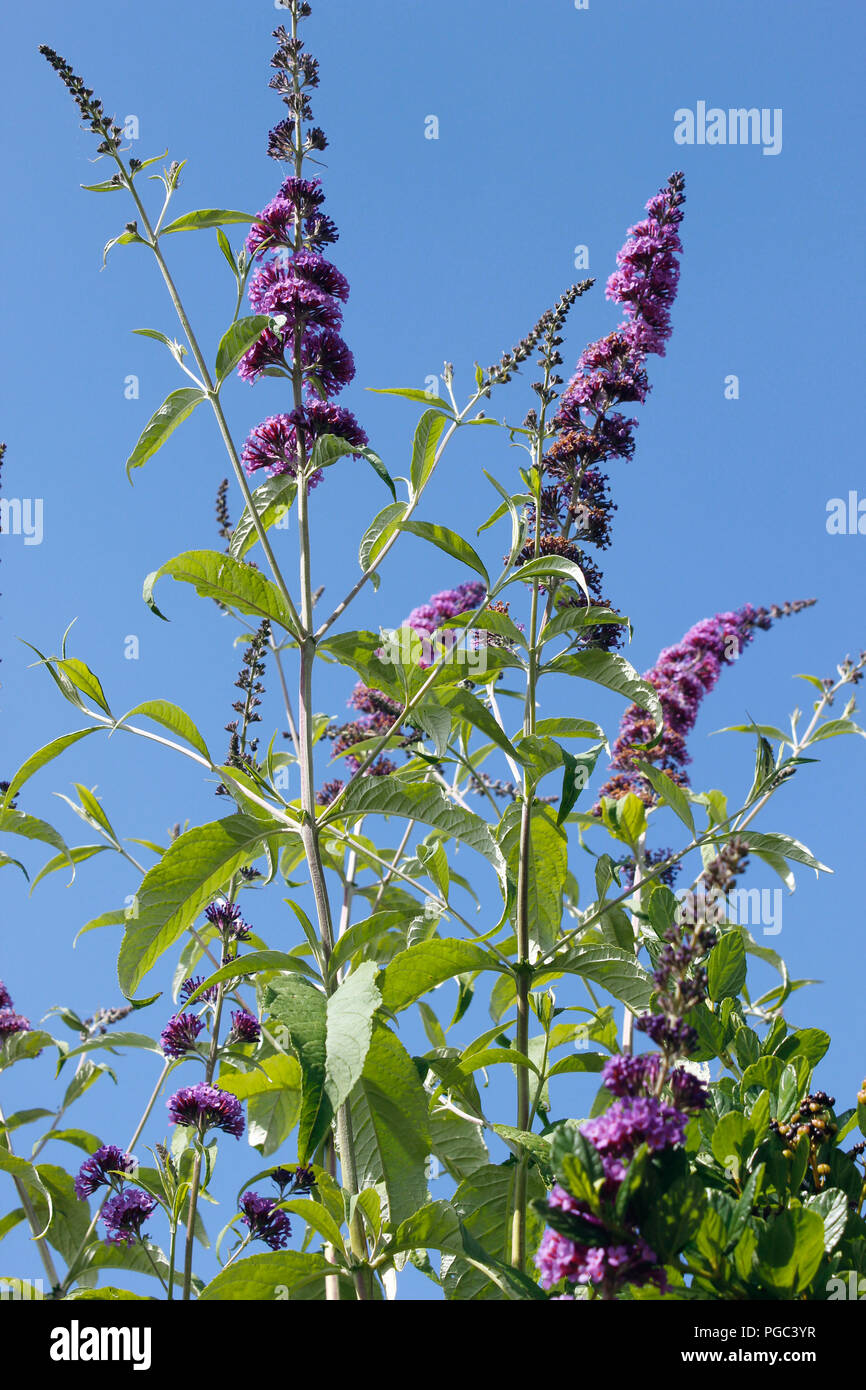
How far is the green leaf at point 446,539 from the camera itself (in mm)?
2334

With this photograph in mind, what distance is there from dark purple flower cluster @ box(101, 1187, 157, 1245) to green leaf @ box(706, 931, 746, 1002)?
165cm

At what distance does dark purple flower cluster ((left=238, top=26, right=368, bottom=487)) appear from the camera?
8.55 ft

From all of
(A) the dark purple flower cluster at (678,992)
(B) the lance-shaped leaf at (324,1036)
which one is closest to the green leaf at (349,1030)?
(B) the lance-shaped leaf at (324,1036)

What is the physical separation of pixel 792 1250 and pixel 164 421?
2066 mm

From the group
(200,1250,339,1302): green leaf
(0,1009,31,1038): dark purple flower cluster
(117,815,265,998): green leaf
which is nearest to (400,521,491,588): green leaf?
(117,815,265,998): green leaf

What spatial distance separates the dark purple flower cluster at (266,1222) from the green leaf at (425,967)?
89cm

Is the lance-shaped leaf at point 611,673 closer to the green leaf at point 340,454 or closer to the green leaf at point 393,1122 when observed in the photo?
the green leaf at point 340,454

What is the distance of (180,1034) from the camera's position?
2863mm

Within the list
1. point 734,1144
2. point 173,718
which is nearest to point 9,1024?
point 173,718

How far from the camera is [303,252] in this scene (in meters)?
2.72

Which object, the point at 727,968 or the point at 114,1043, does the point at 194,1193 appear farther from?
the point at 727,968

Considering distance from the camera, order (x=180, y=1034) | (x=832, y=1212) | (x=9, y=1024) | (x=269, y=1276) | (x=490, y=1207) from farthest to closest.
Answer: (x=9, y=1024) < (x=180, y=1034) < (x=490, y=1207) < (x=269, y=1276) < (x=832, y=1212)

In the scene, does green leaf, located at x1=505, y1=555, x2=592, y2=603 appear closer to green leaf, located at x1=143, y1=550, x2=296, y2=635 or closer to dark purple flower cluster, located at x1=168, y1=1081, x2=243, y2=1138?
green leaf, located at x1=143, y1=550, x2=296, y2=635
